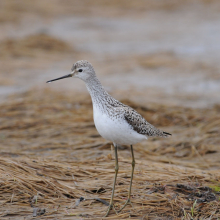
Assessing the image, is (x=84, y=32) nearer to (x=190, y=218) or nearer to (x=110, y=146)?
(x=110, y=146)

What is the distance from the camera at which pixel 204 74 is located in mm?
13570

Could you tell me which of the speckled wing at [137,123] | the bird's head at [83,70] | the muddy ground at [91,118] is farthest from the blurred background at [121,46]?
the bird's head at [83,70]

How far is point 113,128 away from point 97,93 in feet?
2.10

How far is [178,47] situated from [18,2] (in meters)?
9.99

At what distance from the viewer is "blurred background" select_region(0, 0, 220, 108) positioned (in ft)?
41.0

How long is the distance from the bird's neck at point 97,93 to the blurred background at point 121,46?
17.1 ft

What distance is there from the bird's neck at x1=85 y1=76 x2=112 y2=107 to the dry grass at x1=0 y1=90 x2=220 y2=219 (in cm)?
128

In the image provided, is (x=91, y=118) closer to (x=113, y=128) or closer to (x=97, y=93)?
(x=97, y=93)

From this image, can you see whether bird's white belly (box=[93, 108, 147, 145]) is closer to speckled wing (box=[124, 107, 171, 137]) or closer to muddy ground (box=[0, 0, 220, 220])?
speckled wing (box=[124, 107, 171, 137])

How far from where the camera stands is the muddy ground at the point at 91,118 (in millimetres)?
5371

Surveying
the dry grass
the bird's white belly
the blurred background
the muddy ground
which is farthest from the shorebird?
the blurred background

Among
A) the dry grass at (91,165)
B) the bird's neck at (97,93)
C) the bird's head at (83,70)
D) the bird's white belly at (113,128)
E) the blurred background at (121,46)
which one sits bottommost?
the dry grass at (91,165)

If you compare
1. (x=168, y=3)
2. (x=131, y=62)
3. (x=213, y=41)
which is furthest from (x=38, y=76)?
(x=168, y=3)

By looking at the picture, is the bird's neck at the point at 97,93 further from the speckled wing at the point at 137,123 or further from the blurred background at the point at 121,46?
the blurred background at the point at 121,46
